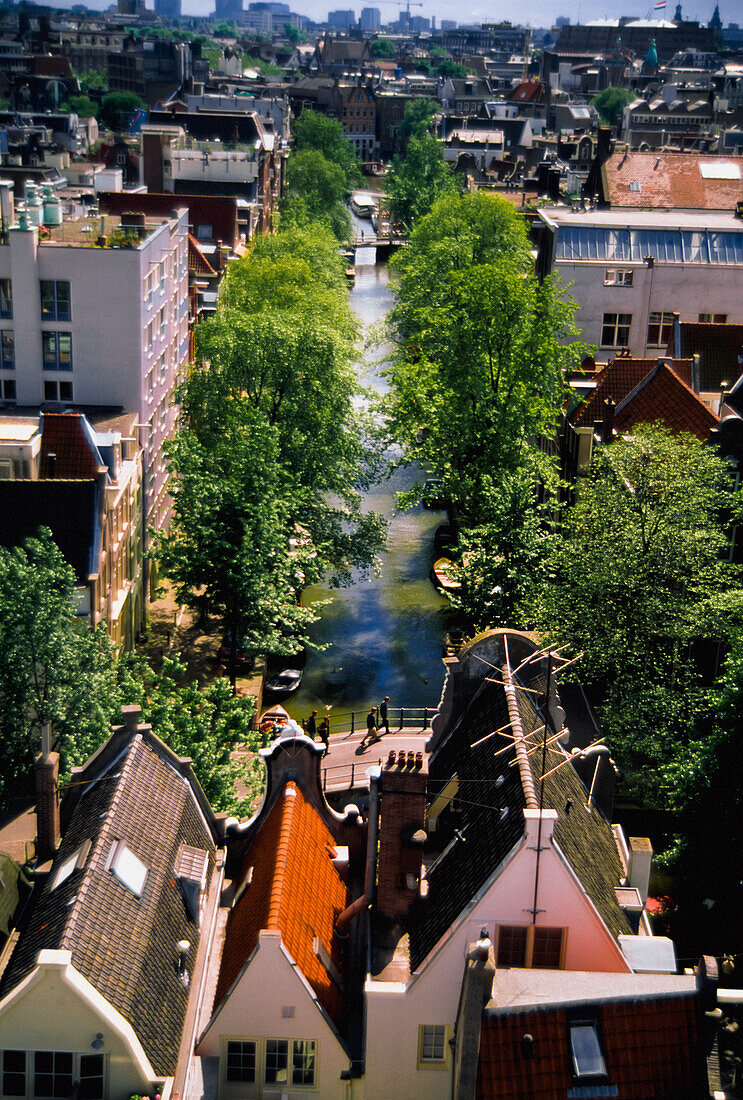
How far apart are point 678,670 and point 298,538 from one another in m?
24.5

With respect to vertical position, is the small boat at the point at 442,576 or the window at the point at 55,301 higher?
the window at the point at 55,301

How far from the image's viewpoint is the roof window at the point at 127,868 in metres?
30.3

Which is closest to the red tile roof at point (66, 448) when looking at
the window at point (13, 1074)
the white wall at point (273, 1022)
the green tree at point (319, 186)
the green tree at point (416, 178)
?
the white wall at point (273, 1022)

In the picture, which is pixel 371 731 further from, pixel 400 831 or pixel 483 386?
pixel 400 831

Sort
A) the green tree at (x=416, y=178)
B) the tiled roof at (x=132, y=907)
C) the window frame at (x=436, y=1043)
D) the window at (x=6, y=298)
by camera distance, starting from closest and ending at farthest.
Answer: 1. the tiled roof at (x=132, y=907)
2. the window frame at (x=436, y=1043)
3. the window at (x=6, y=298)
4. the green tree at (x=416, y=178)

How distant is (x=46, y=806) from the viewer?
3284 centimetres

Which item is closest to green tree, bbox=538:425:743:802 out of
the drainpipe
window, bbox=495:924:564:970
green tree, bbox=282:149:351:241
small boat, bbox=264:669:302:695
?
the drainpipe

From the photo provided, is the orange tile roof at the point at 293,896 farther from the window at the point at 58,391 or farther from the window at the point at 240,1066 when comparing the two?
the window at the point at 58,391

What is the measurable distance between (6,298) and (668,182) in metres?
66.0

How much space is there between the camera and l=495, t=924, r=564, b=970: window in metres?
29.3

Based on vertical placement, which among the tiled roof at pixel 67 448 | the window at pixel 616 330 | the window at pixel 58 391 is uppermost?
the window at pixel 616 330

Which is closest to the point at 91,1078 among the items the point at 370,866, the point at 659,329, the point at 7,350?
the point at 370,866

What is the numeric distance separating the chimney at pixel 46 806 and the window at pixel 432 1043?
10627 millimetres

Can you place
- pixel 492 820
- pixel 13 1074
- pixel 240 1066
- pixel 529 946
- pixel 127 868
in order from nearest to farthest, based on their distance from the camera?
1. pixel 13 1074
2. pixel 240 1066
3. pixel 529 946
4. pixel 492 820
5. pixel 127 868
